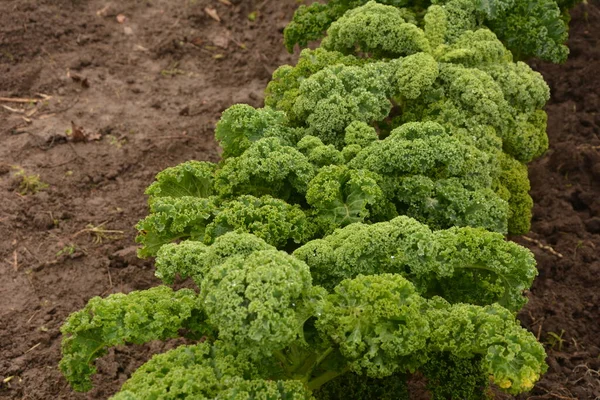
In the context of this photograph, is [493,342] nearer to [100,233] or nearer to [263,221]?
[263,221]

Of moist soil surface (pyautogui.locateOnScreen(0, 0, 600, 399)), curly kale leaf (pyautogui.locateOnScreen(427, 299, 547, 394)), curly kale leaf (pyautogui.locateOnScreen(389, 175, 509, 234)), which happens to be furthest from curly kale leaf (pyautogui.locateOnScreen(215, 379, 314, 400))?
moist soil surface (pyautogui.locateOnScreen(0, 0, 600, 399))

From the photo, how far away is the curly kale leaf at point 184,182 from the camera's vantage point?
4.79 meters

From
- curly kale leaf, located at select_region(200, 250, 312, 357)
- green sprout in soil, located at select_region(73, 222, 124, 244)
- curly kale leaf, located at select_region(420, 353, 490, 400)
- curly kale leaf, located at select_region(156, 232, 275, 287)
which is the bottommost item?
green sprout in soil, located at select_region(73, 222, 124, 244)

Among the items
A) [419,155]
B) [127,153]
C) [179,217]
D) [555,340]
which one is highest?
[419,155]

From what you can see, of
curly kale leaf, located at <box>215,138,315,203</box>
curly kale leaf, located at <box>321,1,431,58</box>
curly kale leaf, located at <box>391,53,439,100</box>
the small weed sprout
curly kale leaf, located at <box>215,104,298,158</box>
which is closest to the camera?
curly kale leaf, located at <box>215,138,315,203</box>

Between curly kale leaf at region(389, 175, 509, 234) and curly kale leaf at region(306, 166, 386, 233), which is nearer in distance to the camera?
curly kale leaf at region(306, 166, 386, 233)

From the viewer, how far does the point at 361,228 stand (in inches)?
157

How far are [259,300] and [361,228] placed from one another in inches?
37.3

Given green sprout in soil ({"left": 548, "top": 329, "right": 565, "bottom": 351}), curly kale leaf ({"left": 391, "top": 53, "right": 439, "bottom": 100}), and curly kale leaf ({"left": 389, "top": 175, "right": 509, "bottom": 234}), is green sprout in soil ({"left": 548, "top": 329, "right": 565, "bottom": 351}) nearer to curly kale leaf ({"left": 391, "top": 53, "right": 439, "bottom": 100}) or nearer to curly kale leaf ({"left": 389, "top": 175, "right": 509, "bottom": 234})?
curly kale leaf ({"left": 389, "top": 175, "right": 509, "bottom": 234})

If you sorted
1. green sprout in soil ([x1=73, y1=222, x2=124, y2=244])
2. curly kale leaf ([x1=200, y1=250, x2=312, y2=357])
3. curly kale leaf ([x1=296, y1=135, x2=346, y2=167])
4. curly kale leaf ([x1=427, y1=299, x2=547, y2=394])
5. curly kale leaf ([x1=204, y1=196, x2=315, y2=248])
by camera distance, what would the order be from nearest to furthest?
1. curly kale leaf ([x1=200, y1=250, x2=312, y2=357])
2. curly kale leaf ([x1=427, y1=299, x2=547, y2=394])
3. curly kale leaf ([x1=204, y1=196, x2=315, y2=248])
4. curly kale leaf ([x1=296, y1=135, x2=346, y2=167])
5. green sprout in soil ([x1=73, y1=222, x2=124, y2=244])

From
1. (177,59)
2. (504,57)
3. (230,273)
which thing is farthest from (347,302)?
(177,59)

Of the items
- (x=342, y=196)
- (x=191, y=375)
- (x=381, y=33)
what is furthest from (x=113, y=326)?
(x=381, y=33)

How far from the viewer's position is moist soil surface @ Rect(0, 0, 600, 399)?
5.54 m

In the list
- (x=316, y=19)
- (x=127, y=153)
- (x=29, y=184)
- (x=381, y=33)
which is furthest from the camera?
(x=127, y=153)
